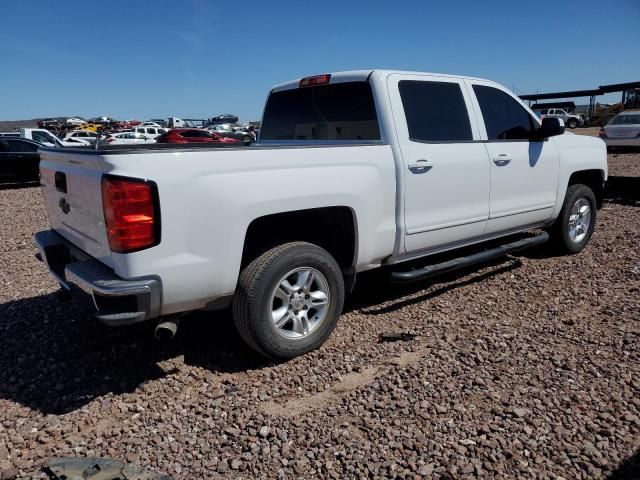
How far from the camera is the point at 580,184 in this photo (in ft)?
19.1

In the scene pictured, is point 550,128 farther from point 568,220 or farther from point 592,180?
point 592,180

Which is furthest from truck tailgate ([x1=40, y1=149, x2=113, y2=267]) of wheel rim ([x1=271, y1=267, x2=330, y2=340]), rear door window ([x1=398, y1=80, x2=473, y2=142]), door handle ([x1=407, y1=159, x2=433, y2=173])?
rear door window ([x1=398, y1=80, x2=473, y2=142])

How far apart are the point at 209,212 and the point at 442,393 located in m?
1.70

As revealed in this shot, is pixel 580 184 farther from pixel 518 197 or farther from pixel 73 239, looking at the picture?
pixel 73 239

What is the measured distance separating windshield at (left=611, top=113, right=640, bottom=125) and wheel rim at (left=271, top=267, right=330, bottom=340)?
17.3 m

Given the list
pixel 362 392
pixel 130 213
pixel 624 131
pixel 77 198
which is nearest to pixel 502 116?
pixel 362 392

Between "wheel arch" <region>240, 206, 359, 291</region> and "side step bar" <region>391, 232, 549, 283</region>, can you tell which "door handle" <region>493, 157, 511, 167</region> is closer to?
"side step bar" <region>391, 232, 549, 283</region>

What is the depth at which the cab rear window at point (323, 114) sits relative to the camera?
4094mm

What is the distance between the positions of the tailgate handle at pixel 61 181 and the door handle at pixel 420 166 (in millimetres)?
2353

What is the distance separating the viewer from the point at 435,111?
4266 mm

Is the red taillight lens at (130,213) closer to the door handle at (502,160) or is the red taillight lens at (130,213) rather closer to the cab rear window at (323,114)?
the cab rear window at (323,114)

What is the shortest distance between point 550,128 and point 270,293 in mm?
3307

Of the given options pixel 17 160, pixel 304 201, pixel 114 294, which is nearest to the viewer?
pixel 114 294

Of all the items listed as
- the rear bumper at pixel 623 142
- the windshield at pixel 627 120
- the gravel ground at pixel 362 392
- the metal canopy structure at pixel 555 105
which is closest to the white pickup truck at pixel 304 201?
the gravel ground at pixel 362 392
